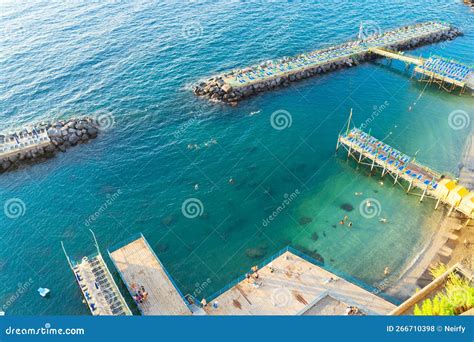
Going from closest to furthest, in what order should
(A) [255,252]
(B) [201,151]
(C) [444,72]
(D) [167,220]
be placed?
(A) [255,252] < (D) [167,220] < (B) [201,151] < (C) [444,72]

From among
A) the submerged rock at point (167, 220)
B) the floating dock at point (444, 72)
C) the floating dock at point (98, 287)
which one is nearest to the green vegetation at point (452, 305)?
the floating dock at point (98, 287)

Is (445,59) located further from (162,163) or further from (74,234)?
(74,234)

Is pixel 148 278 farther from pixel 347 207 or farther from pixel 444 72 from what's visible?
pixel 444 72

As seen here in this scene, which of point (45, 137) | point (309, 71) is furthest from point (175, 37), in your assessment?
point (45, 137)

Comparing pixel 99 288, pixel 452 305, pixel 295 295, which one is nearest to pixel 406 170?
pixel 295 295

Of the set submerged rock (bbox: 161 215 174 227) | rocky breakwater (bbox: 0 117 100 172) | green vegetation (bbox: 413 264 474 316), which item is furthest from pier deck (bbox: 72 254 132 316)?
green vegetation (bbox: 413 264 474 316)
